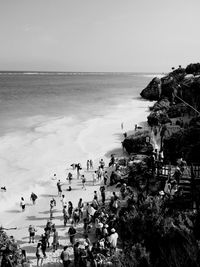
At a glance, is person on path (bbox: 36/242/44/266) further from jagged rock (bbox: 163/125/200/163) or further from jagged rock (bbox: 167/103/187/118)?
jagged rock (bbox: 167/103/187/118)

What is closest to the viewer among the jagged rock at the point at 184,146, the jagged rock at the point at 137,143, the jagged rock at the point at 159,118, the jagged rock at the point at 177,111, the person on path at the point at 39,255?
the person on path at the point at 39,255

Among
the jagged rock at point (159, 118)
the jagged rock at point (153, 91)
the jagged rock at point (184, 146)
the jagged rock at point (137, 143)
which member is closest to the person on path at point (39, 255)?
the jagged rock at point (184, 146)

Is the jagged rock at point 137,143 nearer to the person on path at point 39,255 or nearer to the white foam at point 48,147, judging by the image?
the white foam at point 48,147

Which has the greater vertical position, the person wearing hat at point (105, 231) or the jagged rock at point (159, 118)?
the jagged rock at point (159, 118)

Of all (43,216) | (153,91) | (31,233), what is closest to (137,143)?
(43,216)

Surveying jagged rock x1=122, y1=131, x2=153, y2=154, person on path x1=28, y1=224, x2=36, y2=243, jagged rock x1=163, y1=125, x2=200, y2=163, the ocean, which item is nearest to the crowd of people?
person on path x1=28, y1=224, x2=36, y2=243

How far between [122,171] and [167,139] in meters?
4.50

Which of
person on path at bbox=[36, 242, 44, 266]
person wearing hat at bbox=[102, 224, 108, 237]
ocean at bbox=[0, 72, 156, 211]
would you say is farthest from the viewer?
ocean at bbox=[0, 72, 156, 211]

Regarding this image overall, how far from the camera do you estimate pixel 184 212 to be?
45.3 ft

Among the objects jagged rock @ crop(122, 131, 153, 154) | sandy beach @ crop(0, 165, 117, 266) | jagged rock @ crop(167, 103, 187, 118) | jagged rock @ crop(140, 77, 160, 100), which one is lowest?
sandy beach @ crop(0, 165, 117, 266)

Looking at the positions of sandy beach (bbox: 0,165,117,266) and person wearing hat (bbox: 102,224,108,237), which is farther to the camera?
sandy beach (bbox: 0,165,117,266)

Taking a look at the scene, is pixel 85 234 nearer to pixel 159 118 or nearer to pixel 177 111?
pixel 159 118

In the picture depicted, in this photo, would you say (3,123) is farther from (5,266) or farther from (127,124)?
(5,266)

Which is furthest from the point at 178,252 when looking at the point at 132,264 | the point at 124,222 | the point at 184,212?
the point at 124,222
